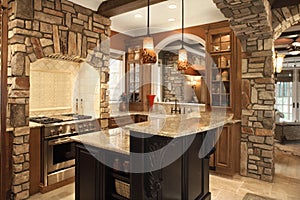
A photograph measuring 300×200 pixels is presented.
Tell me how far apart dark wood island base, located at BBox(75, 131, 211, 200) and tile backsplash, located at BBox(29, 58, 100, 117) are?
193 cm

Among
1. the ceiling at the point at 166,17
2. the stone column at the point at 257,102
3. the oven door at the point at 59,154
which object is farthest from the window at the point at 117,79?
the stone column at the point at 257,102

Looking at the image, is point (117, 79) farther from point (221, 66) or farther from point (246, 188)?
point (246, 188)

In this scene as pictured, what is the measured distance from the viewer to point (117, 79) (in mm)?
5719

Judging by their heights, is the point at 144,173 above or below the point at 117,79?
below

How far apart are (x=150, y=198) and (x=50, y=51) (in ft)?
8.64

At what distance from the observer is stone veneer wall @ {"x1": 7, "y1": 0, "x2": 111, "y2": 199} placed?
3025 millimetres

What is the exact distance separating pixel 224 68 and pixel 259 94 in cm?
88

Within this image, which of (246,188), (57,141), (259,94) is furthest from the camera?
(259,94)

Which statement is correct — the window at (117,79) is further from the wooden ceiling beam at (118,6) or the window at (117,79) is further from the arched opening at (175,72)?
the arched opening at (175,72)

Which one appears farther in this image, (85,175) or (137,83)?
(137,83)

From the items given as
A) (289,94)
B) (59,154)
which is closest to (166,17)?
(59,154)

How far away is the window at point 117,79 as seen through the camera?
5656 millimetres

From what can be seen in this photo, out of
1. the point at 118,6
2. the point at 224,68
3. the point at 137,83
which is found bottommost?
the point at 137,83

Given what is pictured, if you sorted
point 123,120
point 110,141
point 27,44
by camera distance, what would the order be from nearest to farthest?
1. point 110,141
2. point 27,44
3. point 123,120
